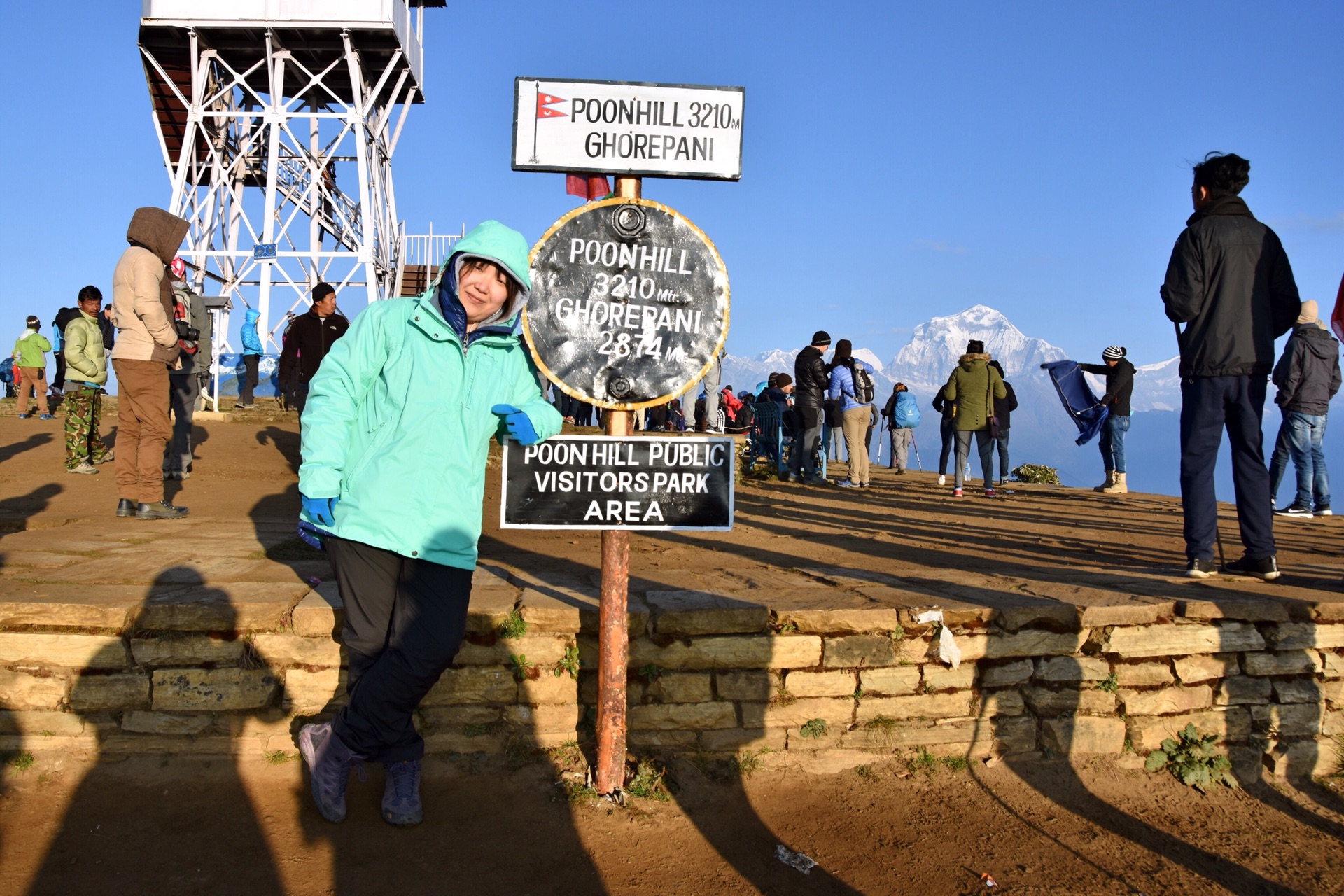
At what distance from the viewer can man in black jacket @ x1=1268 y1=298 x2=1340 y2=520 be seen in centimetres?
871

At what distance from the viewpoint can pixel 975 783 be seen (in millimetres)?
3754

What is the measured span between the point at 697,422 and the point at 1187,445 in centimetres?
1339

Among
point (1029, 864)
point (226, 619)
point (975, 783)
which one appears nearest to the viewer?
point (1029, 864)

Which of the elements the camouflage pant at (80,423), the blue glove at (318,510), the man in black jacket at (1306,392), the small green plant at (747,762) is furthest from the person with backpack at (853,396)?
the blue glove at (318,510)

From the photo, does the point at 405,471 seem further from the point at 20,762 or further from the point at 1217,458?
the point at 1217,458

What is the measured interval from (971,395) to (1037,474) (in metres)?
8.19

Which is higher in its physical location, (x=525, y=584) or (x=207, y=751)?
(x=525, y=584)

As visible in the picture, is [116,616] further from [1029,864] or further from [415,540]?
[1029,864]

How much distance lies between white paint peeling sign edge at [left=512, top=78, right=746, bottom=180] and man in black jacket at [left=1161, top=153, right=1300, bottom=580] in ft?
10.1

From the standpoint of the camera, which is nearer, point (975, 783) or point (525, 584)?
point (975, 783)

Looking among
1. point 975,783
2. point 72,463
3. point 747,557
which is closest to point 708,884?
point 975,783

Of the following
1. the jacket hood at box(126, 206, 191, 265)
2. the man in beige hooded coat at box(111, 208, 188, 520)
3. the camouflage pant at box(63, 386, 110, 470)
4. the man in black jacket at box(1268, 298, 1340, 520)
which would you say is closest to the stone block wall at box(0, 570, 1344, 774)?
the man in beige hooded coat at box(111, 208, 188, 520)

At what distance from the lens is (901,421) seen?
50.8 feet

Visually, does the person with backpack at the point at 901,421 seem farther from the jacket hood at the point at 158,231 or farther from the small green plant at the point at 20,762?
the small green plant at the point at 20,762
